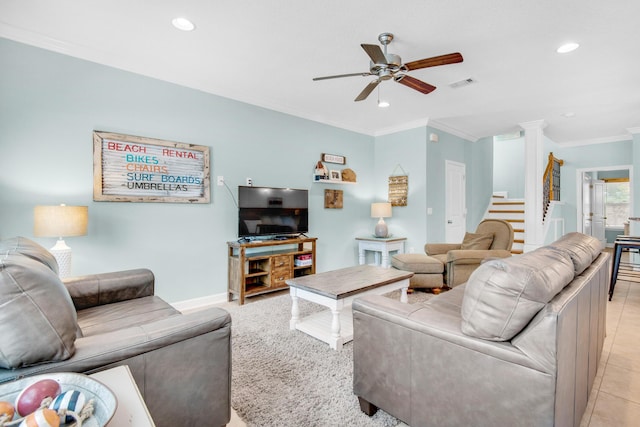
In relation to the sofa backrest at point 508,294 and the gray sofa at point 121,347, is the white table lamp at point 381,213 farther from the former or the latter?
the gray sofa at point 121,347

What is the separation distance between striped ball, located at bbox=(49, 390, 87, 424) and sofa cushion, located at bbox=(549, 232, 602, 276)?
6.54ft

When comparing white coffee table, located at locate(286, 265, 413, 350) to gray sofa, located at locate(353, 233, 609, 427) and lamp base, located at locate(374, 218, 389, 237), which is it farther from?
lamp base, located at locate(374, 218, 389, 237)

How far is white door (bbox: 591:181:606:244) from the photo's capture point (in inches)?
297

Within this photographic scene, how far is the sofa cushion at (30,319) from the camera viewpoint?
943 millimetres

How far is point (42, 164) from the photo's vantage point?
103 inches

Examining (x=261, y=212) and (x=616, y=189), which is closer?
(x=261, y=212)

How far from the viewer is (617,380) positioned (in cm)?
197

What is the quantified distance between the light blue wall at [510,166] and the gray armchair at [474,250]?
15.3ft

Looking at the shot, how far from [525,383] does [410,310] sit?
504 millimetres

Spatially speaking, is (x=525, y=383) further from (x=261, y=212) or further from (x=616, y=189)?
(x=616, y=189)

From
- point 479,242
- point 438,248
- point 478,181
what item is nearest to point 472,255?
point 479,242

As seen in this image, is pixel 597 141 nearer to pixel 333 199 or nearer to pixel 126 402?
pixel 333 199

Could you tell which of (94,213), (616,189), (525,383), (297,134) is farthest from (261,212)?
(616,189)

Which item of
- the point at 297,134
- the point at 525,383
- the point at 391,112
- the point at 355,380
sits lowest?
the point at 355,380
